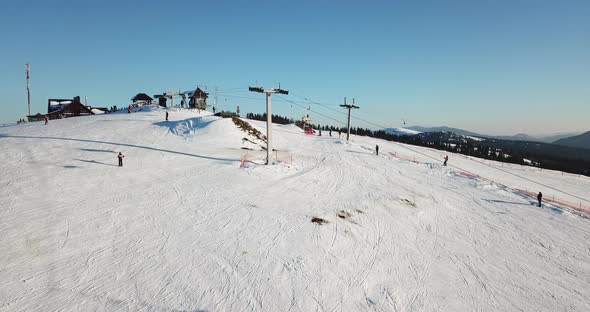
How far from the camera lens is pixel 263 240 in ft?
46.0

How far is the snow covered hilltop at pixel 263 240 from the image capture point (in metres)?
10.4

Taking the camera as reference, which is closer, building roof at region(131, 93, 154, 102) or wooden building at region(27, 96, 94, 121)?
wooden building at region(27, 96, 94, 121)

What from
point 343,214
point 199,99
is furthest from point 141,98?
point 343,214

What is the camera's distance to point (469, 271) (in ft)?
45.5

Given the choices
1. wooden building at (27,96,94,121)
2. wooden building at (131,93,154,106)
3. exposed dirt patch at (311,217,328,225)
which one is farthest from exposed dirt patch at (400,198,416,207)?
wooden building at (27,96,94,121)

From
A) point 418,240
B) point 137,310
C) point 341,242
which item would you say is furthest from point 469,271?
point 137,310

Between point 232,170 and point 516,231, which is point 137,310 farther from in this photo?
point 516,231

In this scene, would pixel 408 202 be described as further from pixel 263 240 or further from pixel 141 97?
pixel 141 97

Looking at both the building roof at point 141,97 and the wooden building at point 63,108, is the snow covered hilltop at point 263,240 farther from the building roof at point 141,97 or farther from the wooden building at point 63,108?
the building roof at point 141,97

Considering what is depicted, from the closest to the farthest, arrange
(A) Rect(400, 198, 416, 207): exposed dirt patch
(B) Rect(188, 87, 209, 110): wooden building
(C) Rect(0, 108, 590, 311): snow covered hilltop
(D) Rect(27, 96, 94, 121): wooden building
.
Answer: (C) Rect(0, 108, 590, 311): snow covered hilltop, (A) Rect(400, 198, 416, 207): exposed dirt patch, (D) Rect(27, 96, 94, 121): wooden building, (B) Rect(188, 87, 209, 110): wooden building

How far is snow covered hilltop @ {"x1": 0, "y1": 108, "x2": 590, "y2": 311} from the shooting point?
34.2 ft

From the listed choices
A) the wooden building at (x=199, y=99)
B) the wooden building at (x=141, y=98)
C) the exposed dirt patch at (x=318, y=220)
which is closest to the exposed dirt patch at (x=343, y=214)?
the exposed dirt patch at (x=318, y=220)

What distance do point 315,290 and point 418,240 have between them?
27.3 feet

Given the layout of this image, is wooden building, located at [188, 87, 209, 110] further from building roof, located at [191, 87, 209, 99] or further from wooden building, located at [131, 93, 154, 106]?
wooden building, located at [131, 93, 154, 106]
